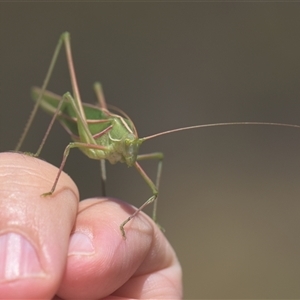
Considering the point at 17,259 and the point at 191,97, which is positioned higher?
the point at 191,97

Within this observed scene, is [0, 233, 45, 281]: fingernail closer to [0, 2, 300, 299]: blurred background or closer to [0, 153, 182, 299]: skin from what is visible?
[0, 153, 182, 299]: skin

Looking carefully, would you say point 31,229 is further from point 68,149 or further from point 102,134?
point 102,134

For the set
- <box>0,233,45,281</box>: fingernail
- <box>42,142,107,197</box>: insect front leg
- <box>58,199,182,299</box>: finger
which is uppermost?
<box>42,142,107,197</box>: insect front leg

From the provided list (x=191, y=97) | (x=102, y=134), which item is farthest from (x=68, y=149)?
(x=191, y=97)

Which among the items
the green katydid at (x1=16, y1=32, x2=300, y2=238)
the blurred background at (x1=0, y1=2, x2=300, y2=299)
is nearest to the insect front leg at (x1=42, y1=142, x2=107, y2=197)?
the green katydid at (x1=16, y1=32, x2=300, y2=238)

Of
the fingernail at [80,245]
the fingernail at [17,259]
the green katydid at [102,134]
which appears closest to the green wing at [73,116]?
the green katydid at [102,134]

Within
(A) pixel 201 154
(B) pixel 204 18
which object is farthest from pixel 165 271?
(B) pixel 204 18

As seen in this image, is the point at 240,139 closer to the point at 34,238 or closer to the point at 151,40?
the point at 151,40
